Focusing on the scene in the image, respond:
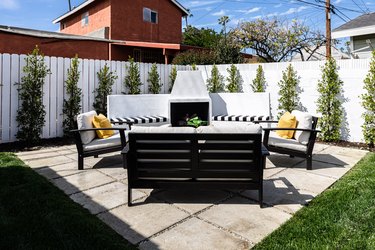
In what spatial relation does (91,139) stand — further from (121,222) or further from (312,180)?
(312,180)

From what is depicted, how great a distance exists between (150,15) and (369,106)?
16103 millimetres

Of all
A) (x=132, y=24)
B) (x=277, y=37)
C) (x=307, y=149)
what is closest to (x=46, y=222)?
(x=307, y=149)

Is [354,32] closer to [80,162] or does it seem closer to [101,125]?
[101,125]

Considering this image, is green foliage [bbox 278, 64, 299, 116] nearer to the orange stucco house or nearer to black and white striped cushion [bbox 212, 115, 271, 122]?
black and white striped cushion [bbox 212, 115, 271, 122]

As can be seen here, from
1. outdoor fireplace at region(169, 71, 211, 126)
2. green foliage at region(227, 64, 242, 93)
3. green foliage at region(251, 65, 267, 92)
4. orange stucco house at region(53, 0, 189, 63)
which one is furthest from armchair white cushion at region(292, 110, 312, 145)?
orange stucco house at region(53, 0, 189, 63)

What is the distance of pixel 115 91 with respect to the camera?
8.63m

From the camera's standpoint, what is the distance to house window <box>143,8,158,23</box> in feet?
62.3

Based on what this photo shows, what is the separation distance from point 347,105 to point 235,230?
5903mm

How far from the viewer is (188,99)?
7.75 metres

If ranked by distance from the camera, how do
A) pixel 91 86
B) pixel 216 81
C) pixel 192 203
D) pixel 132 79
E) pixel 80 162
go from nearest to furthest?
pixel 192 203 → pixel 80 162 → pixel 91 86 → pixel 132 79 → pixel 216 81

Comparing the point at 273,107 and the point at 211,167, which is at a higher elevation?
the point at 273,107

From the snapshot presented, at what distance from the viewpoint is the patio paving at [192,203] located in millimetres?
2621

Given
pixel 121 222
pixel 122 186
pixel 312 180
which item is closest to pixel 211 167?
pixel 121 222

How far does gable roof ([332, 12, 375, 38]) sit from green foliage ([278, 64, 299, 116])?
6750 millimetres
